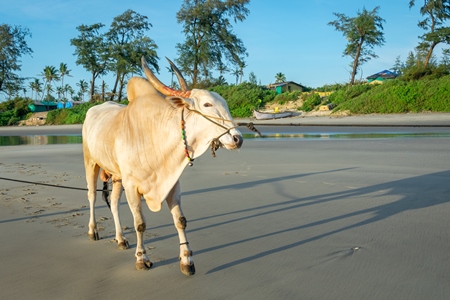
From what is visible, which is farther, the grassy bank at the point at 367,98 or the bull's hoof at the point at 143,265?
the grassy bank at the point at 367,98

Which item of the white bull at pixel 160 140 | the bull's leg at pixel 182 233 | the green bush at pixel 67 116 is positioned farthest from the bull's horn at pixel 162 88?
the green bush at pixel 67 116

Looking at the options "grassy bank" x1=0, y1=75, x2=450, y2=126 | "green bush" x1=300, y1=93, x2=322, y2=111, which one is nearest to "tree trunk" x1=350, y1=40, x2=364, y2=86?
"grassy bank" x1=0, y1=75, x2=450, y2=126

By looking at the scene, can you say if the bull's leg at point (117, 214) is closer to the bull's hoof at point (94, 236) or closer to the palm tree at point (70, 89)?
the bull's hoof at point (94, 236)

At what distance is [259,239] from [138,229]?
1.35 m

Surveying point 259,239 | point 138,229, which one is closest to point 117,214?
point 138,229

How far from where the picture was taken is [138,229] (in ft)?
13.3

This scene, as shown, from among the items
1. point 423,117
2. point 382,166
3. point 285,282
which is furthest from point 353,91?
point 285,282

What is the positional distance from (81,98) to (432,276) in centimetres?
12218

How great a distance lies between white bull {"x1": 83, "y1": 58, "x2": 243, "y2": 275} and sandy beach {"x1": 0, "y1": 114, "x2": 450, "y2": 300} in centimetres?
39

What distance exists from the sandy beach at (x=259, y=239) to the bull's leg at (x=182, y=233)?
0.10m

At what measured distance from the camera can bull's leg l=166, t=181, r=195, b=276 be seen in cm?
379

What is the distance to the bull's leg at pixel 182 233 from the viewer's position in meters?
3.79

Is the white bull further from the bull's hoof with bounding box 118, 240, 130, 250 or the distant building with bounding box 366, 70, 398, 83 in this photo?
the distant building with bounding box 366, 70, 398, 83

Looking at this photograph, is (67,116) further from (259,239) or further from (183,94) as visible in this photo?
(183,94)
